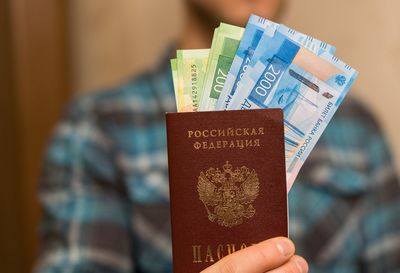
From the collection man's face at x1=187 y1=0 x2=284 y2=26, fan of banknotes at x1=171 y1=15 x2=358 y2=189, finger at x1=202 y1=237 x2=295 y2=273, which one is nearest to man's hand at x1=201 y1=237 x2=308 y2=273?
finger at x1=202 y1=237 x2=295 y2=273

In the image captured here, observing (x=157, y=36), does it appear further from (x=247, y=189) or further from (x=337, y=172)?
(x=247, y=189)

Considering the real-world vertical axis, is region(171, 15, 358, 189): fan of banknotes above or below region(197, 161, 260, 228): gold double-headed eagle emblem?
above

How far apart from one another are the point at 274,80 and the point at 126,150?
2.34 feet

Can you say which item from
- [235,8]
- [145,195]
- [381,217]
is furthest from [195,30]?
[381,217]

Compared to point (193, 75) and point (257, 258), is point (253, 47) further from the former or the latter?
point (257, 258)

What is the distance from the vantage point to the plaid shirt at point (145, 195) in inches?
45.5

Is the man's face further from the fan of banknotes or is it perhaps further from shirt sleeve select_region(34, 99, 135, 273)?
the fan of banknotes

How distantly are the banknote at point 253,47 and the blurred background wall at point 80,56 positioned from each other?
756 millimetres

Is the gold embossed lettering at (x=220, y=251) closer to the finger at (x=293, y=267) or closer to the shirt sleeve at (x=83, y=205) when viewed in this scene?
the finger at (x=293, y=267)

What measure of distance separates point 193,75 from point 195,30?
760 mm

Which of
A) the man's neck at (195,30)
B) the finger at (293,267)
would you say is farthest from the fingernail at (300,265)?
the man's neck at (195,30)

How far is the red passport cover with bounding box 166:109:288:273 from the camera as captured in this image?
0.54 metres

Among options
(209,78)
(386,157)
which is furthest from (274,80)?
(386,157)

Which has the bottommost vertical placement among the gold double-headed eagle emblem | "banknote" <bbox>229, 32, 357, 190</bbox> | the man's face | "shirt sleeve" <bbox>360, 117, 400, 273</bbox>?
the gold double-headed eagle emblem
